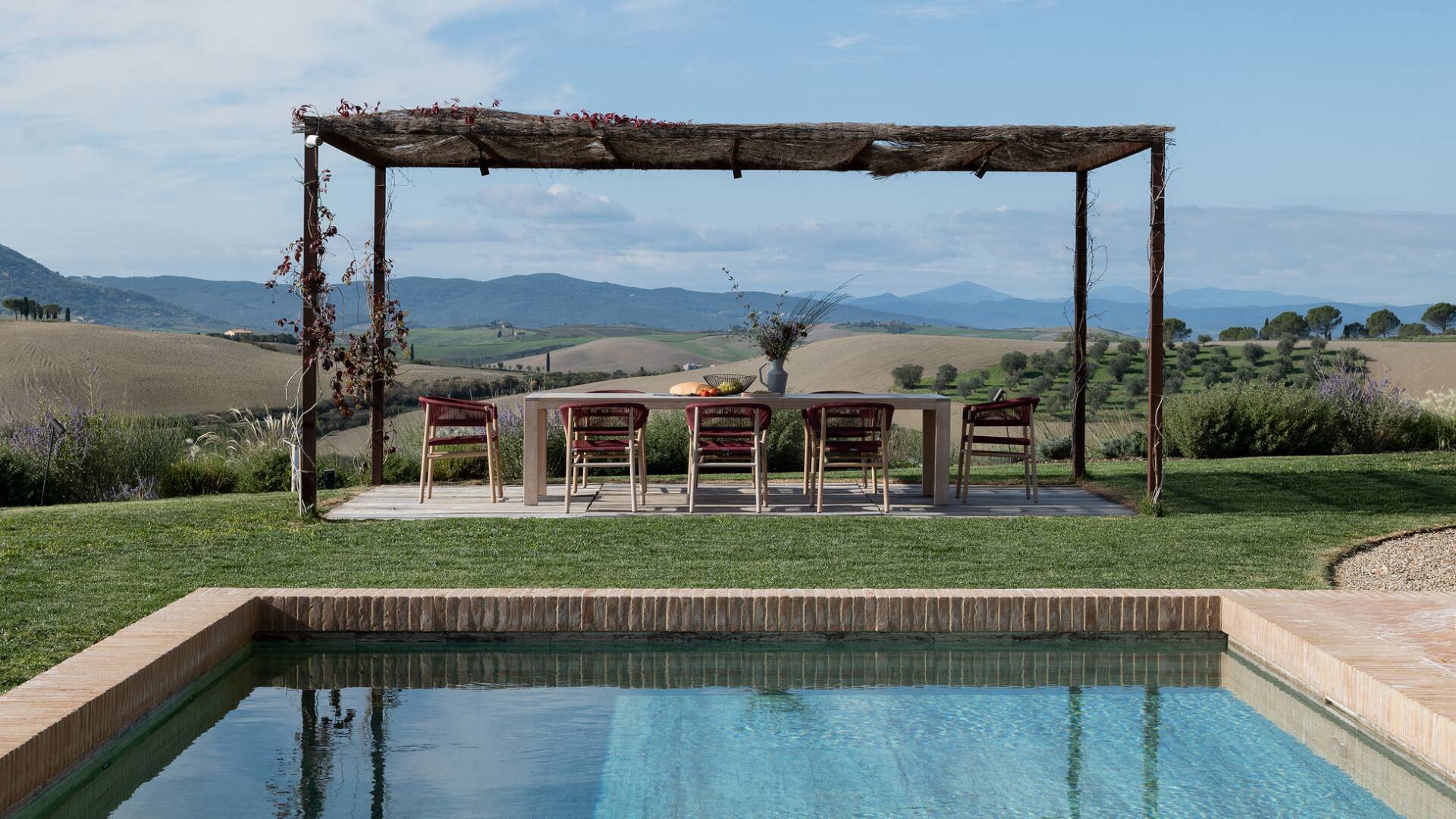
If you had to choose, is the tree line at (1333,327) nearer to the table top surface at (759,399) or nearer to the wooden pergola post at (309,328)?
the table top surface at (759,399)

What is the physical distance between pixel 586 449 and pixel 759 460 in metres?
1.12

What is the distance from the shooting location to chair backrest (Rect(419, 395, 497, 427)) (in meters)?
7.98

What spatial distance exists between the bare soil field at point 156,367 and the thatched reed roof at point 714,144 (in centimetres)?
2421

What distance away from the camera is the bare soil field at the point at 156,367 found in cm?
3195

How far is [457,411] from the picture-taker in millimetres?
8250

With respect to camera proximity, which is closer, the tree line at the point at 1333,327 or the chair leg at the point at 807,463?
the chair leg at the point at 807,463

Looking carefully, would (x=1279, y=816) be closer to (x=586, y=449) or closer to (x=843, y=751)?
(x=843, y=751)

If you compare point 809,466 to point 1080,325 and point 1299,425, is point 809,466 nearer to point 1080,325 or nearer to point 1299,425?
point 1080,325

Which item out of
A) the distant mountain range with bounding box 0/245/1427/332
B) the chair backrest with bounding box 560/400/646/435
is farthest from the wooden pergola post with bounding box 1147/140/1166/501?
the distant mountain range with bounding box 0/245/1427/332

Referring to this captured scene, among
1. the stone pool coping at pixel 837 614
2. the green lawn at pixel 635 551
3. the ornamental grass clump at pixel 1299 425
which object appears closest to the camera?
the stone pool coping at pixel 837 614

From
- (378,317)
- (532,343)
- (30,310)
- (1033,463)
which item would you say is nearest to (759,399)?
(1033,463)

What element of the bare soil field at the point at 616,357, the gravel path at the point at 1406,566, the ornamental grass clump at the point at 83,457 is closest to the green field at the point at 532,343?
the bare soil field at the point at 616,357

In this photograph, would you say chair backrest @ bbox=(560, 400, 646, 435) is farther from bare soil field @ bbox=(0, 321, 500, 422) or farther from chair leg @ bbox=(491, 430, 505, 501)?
bare soil field @ bbox=(0, 321, 500, 422)

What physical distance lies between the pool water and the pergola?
3.36 meters
